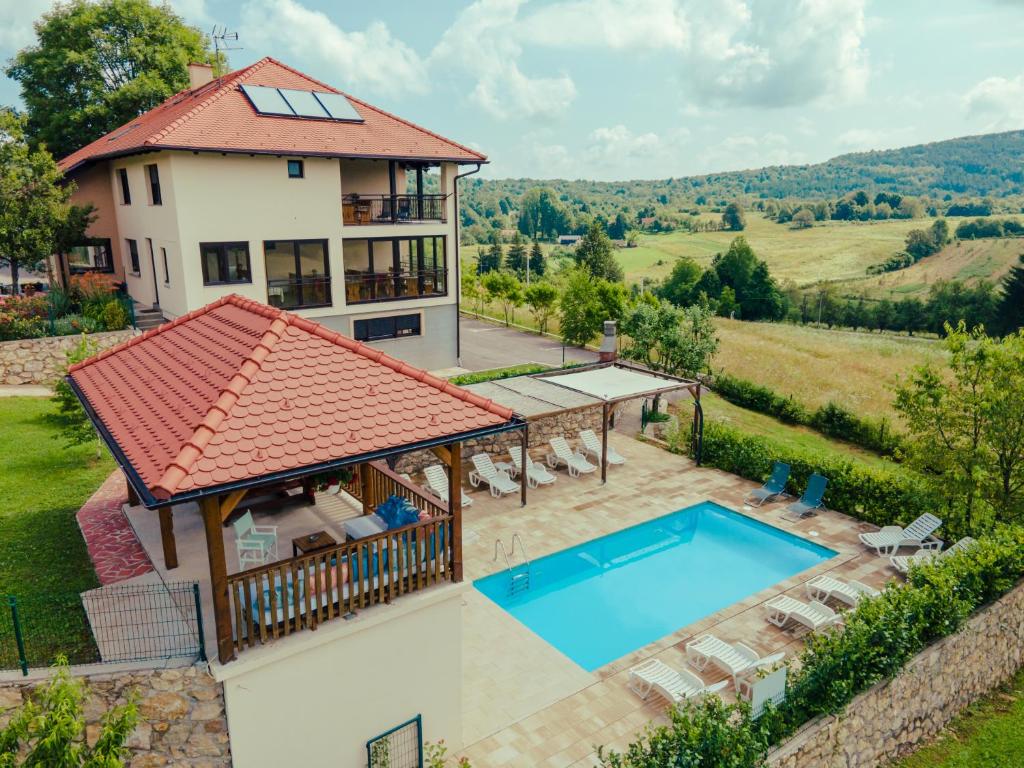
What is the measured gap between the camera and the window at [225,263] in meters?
24.5

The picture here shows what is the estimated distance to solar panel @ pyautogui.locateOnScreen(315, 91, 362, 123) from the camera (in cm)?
2733

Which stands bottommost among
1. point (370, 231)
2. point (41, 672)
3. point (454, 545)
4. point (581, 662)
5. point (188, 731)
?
point (581, 662)

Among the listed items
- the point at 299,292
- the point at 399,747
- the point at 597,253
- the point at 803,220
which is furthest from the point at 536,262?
the point at 399,747

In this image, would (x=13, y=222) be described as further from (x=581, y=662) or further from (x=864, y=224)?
(x=864, y=224)

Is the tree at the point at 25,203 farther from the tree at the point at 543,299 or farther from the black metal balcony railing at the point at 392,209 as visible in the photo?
the tree at the point at 543,299

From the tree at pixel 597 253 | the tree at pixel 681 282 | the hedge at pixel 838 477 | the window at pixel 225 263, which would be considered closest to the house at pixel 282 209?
the window at pixel 225 263

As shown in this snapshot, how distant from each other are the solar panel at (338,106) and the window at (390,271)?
4.76m

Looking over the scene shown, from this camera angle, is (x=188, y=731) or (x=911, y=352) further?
(x=911, y=352)

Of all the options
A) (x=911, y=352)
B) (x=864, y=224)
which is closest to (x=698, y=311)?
(x=911, y=352)

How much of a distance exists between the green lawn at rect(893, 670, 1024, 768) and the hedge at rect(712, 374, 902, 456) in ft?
34.0

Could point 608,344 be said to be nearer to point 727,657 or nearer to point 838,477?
point 838,477

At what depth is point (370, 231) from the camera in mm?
→ 27781

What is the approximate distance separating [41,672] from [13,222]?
20.4m

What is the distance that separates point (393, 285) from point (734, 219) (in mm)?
132601
